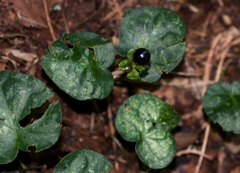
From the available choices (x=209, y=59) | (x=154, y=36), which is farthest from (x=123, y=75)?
(x=209, y=59)

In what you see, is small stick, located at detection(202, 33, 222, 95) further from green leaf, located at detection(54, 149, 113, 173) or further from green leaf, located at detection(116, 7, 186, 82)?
green leaf, located at detection(54, 149, 113, 173)

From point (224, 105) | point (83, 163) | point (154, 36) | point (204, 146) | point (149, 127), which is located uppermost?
point (154, 36)

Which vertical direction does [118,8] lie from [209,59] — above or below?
above

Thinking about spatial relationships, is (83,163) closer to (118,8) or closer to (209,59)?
(118,8)

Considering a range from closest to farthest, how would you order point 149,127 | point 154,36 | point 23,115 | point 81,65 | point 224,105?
point 23,115 → point 81,65 → point 149,127 → point 154,36 → point 224,105

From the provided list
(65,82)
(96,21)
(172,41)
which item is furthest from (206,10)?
(65,82)

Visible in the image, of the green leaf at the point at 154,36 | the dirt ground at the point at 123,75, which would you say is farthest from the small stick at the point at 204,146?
the green leaf at the point at 154,36
